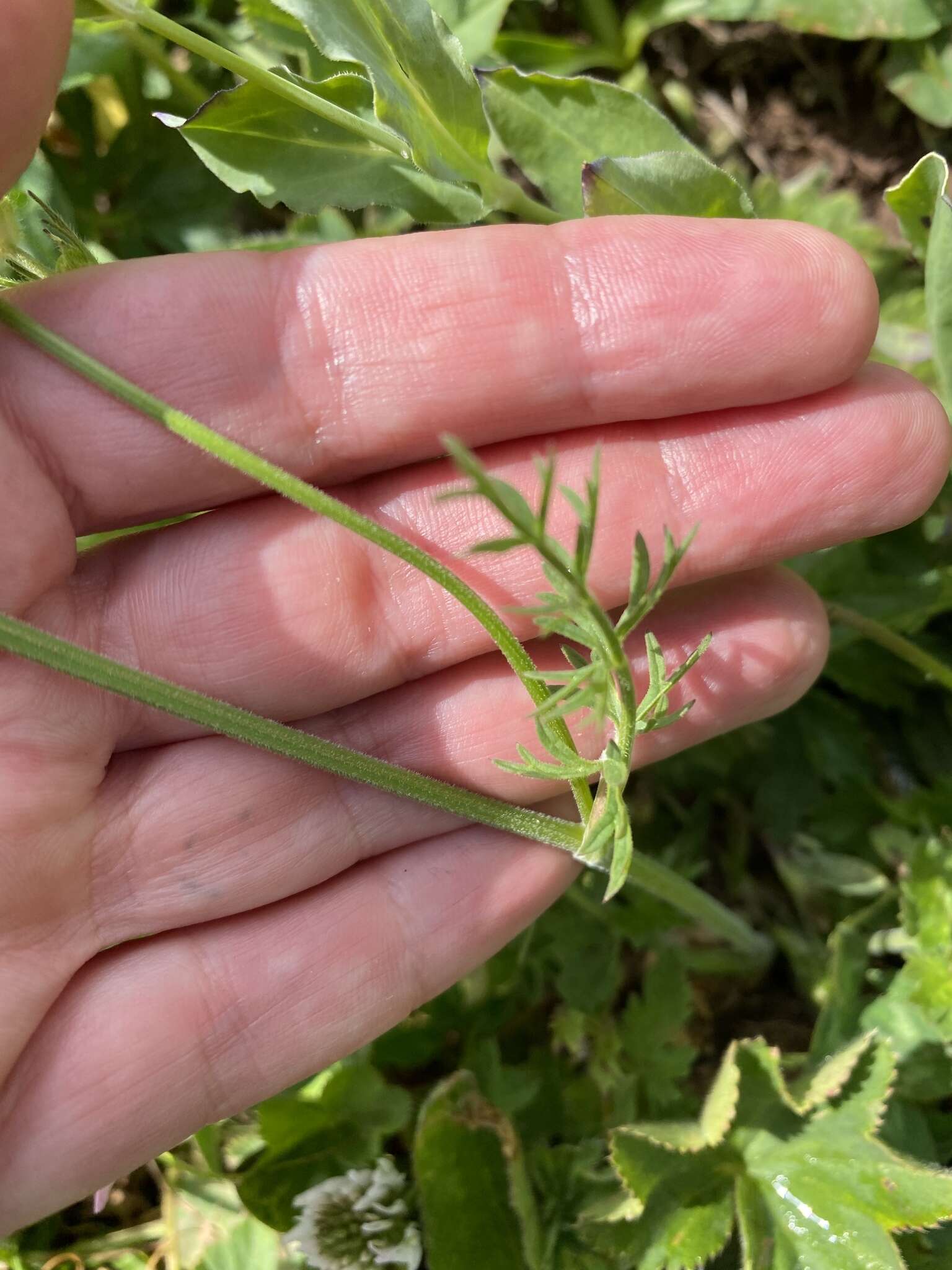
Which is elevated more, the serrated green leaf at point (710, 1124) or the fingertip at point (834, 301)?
the fingertip at point (834, 301)

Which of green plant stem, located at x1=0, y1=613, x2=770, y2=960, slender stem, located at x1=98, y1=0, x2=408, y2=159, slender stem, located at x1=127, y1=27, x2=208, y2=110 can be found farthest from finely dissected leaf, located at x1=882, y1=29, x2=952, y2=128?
green plant stem, located at x1=0, y1=613, x2=770, y2=960

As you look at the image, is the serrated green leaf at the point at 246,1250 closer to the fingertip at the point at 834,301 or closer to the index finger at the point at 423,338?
the index finger at the point at 423,338

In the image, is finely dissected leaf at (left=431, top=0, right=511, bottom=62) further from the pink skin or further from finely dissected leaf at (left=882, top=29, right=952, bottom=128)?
finely dissected leaf at (left=882, top=29, right=952, bottom=128)

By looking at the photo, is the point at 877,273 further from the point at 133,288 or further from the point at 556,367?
the point at 133,288

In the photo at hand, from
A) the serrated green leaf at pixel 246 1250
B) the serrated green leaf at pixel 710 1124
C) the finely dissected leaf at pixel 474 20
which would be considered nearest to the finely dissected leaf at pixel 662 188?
the finely dissected leaf at pixel 474 20

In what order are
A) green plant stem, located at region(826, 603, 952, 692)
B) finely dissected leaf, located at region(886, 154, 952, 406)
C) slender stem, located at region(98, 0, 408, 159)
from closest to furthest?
1. slender stem, located at region(98, 0, 408, 159)
2. finely dissected leaf, located at region(886, 154, 952, 406)
3. green plant stem, located at region(826, 603, 952, 692)

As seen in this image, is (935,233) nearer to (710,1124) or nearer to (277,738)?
(277,738)
